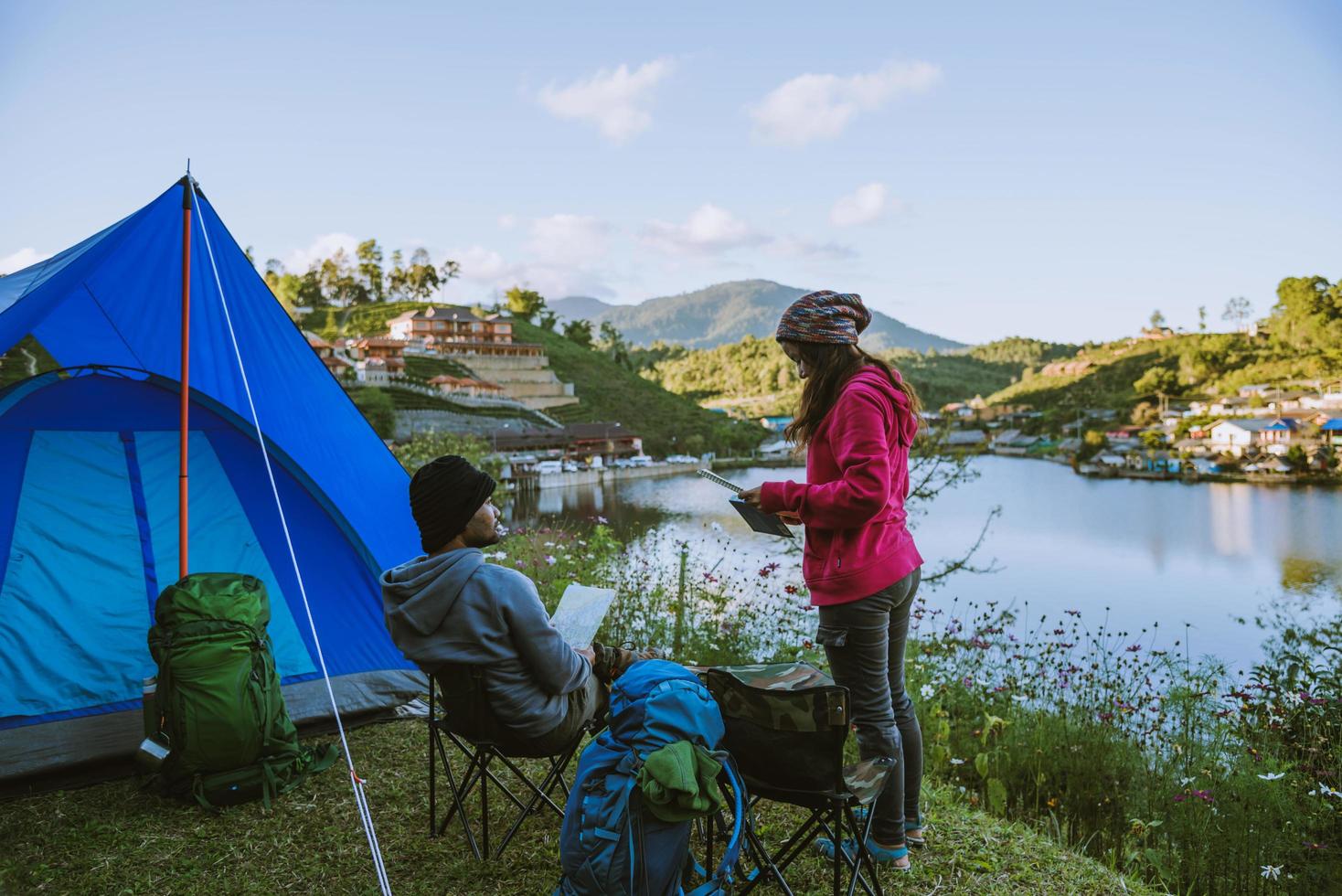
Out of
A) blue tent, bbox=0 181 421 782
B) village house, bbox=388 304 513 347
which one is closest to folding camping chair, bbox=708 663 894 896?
blue tent, bbox=0 181 421 782

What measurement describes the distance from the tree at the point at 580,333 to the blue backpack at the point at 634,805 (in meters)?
58.0

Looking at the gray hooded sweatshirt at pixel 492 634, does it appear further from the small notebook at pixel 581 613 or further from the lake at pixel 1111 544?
the lake at pixel 1111 544

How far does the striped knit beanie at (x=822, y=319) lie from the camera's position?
1832 millimetres

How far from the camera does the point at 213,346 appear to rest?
299 cm

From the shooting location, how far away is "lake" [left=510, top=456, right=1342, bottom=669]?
24.5 feet

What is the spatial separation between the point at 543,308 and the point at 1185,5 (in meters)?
54.5

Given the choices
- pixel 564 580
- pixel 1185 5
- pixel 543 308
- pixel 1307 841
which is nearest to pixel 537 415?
pixel 543 308

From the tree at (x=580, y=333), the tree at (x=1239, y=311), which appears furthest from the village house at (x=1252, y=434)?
the tree at (x=580, y=333)

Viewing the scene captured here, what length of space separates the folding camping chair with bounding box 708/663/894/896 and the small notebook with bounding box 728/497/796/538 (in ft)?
1.23

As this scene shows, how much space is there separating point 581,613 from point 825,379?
96cm

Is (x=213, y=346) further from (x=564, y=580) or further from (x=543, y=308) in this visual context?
(x=543, y=308)

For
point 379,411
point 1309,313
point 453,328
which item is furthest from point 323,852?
point 453,328

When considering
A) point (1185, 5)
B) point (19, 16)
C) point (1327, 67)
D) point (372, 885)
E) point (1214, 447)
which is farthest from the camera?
point (1214, 447)

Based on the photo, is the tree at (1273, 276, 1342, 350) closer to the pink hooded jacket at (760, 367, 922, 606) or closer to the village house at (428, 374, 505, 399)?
the pink hooded jacket at (760, 367, 922, 606)
